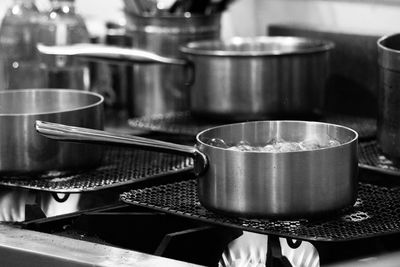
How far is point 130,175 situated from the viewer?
4.29 feet

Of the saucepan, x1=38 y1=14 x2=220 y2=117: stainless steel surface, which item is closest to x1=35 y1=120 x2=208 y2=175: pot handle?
the saucepan

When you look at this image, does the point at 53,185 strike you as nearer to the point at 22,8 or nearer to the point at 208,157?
the point at 208,157

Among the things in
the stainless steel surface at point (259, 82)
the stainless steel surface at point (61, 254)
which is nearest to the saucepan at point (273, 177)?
the stainless steel surface at point (61, 254)

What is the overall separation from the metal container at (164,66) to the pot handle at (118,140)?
602mm

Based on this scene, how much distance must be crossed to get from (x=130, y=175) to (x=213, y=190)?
249 mm

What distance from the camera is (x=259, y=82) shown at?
1.51m

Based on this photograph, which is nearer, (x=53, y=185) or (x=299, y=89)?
(x=53, y=185)

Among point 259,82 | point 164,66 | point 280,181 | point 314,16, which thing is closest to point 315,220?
point 280,181

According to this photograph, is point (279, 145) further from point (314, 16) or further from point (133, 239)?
point (314, 16)

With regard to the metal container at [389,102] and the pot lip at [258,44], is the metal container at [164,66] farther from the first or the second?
the metal container at [389,102]

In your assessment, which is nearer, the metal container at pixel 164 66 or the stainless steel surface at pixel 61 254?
the stainless steel surface at pixel 61 254

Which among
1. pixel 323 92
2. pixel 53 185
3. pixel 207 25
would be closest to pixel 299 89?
pixel 323 92

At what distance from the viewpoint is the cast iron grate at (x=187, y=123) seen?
5.02ft

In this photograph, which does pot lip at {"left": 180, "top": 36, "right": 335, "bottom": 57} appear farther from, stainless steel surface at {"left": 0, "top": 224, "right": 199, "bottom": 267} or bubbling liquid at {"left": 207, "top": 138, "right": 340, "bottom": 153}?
stainless steel surface at {"left": 0, "top": 224, "right": 199, "bottom": 267}
